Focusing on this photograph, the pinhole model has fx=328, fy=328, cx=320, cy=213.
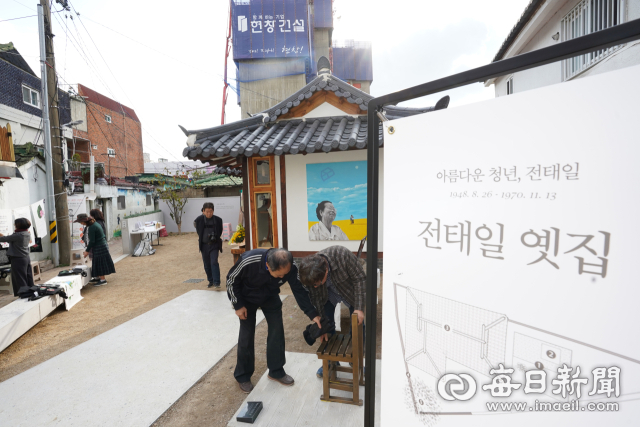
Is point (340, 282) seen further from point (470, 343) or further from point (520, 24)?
point (520, 24)

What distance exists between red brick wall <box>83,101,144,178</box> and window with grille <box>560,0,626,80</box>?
20.5 m

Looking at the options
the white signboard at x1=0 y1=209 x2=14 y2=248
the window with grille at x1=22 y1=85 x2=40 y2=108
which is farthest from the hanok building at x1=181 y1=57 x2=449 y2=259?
the window with grille at x1=22 y1=85 x2=40 y2=108

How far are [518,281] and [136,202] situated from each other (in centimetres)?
1973

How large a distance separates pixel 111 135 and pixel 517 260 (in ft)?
86.4

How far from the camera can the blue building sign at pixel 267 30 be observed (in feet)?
63.9

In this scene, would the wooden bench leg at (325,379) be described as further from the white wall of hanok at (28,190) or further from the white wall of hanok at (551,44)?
the white wall of hanok at (28,190)

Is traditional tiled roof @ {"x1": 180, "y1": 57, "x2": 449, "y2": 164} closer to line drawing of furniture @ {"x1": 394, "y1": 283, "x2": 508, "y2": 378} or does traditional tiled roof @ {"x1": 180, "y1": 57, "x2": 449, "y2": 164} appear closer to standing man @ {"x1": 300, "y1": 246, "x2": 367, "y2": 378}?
standing man @ {"x1": 300, "y1": 246, "x2": 367, "y2": 378}

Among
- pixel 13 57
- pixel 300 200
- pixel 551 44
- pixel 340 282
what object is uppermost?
pixel 13 57

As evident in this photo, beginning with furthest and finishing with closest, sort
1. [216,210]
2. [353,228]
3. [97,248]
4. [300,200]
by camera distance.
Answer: [216,210] < [97,248] < [300,200] < [353,228]

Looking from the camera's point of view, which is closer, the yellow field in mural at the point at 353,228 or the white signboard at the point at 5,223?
the yellow field in mural at the point at 353,228

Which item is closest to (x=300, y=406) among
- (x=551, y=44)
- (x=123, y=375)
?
(x=123, y=375)

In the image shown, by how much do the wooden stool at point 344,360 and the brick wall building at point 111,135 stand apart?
18.7m

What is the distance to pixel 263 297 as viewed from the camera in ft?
10.4

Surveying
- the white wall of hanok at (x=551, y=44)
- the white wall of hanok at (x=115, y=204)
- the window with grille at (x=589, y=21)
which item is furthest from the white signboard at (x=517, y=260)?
the white wall of hanok at (x=115, y=204)
